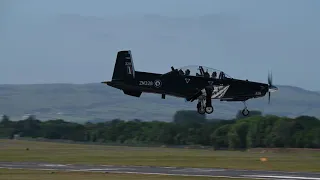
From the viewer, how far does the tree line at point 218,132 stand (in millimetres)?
139750

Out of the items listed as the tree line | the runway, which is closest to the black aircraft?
the runway

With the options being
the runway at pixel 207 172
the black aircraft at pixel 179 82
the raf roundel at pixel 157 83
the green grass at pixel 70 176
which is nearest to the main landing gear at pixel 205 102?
the black aircraft at pixel 179 82

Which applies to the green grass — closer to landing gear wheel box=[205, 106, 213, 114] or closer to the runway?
the runway

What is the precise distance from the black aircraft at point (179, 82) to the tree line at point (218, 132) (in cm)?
7937

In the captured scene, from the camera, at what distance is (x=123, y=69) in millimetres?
59469

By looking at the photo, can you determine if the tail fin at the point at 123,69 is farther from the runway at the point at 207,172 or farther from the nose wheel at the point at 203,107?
the runway at the point at 207,172

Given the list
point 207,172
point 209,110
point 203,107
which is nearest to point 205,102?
point 203,107

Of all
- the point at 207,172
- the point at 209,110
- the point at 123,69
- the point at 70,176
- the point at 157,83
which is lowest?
the point at 70,176

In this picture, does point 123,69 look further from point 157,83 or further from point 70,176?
point 70,176

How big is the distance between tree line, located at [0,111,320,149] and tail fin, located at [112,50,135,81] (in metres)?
81.4

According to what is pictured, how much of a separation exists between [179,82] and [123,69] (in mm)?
4347

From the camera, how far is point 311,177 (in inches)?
2867

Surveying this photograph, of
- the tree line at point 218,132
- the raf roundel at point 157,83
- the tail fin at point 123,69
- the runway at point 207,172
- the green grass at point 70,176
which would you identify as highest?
the tail fin at point 123,69

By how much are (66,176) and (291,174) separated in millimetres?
22436
